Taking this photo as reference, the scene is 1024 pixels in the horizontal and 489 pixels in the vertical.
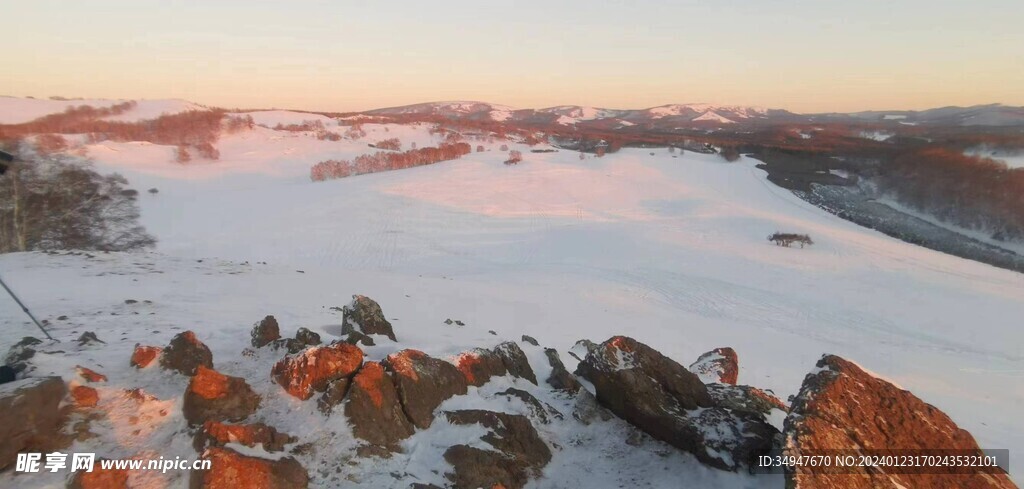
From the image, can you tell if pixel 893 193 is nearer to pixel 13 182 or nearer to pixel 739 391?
pixel 739 391

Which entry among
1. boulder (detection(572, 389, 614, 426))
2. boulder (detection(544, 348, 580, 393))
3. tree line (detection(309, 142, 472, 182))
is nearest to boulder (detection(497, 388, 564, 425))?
boulder (detection(572, 389, 614, 426))

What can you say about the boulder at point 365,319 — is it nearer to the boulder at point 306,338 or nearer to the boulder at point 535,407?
the boulder at point 306,338

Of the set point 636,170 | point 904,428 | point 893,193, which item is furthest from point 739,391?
point 893,193

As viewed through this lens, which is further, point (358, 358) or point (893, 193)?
point (893, 193)

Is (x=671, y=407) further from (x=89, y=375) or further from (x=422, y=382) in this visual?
(x=89, y=375)

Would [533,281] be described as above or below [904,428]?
below

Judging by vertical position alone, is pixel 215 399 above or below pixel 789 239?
above

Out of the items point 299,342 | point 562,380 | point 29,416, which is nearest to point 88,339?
point 299,342
